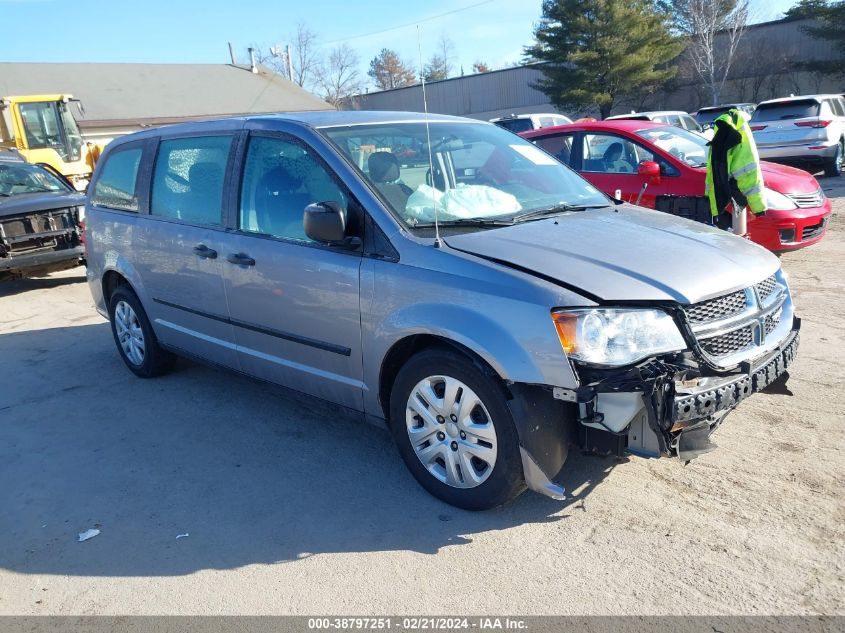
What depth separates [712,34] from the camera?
3488 cm

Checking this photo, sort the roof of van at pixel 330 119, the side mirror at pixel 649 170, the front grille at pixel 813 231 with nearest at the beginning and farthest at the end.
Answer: the roof of van at pixel 330 119 < the side mirror at pixel 649 170 < the front grille at pixel 813 231

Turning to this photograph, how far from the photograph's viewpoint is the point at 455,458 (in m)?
3.48

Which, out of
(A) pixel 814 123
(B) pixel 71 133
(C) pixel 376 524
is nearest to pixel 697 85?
(A) pixel 814 123

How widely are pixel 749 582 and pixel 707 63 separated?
37.5 meters

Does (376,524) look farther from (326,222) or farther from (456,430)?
(326,222)

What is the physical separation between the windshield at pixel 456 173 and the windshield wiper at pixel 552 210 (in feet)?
0.06

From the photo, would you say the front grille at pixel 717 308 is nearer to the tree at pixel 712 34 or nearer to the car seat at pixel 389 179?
the car seat at pixel 389 179

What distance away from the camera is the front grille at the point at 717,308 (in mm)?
3133

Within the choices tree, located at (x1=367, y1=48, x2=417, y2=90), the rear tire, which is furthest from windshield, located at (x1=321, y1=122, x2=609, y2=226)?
tree, located at (x1=367, y1=48, x2=417, y2=90)

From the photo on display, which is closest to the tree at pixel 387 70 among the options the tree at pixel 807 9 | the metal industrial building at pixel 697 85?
the metal industrial building at pixel 697 85

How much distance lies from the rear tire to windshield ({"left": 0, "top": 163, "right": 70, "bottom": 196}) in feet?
18.8

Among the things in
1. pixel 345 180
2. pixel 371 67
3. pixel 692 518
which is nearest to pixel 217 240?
pixel 345 180

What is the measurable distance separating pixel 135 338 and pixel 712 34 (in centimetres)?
3610

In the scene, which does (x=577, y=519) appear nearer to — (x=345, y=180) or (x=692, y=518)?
(x=692, y=518)
